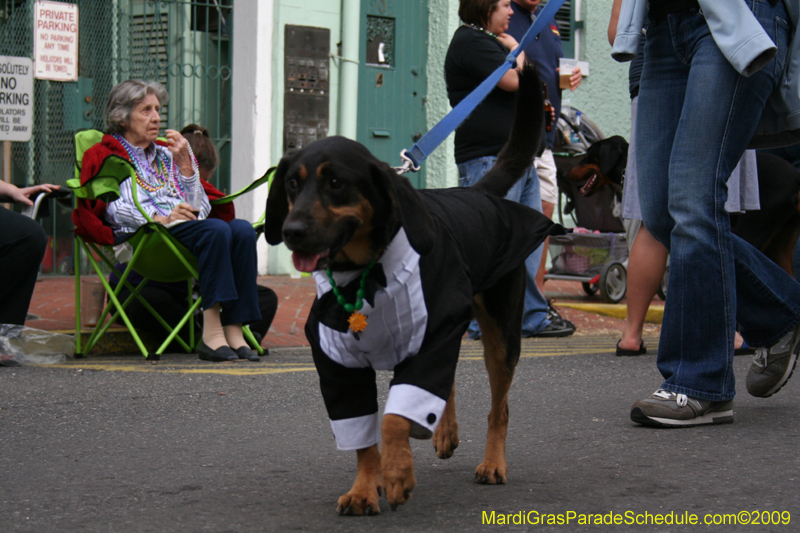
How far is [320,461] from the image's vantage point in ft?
9.93

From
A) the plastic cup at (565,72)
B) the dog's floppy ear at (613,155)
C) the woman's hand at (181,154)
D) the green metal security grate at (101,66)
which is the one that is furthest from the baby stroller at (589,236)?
the woman's hand at (181,154)

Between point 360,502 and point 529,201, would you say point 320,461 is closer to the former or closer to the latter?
point 360,502

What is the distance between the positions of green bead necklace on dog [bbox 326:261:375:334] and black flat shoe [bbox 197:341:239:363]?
3091mm

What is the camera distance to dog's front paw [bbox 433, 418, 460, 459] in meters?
3.00

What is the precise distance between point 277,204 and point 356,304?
0.51 metres

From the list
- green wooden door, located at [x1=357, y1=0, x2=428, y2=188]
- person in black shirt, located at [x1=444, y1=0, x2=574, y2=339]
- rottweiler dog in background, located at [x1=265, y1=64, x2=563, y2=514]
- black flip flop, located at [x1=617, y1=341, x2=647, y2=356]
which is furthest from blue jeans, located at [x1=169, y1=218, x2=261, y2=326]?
green wooden door, located at [x1=357, y1=0, x2=428, y2=188]

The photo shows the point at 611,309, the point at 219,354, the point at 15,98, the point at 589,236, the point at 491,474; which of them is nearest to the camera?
the point at 491,474

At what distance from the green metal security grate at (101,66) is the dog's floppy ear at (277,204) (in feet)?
22.4

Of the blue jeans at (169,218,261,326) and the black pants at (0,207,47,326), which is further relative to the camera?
the blue jeans at (169,218,261,326)

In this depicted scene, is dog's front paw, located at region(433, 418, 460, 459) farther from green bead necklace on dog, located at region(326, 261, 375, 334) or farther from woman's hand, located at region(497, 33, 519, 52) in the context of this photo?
woman's hand, located at region(497, 33, 519, 52)

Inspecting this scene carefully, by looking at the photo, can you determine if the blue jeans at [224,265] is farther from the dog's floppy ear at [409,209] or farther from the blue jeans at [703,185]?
the dog's floppy ear at [409,209]

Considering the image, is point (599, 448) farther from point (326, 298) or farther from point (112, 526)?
point (112, 526)

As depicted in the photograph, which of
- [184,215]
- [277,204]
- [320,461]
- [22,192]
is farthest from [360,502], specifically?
[22,192]

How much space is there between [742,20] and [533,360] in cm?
246
